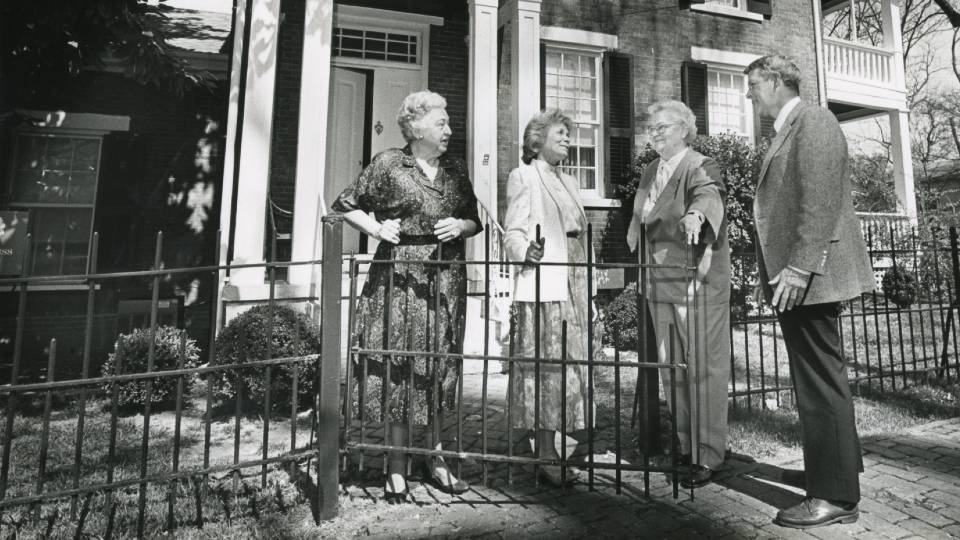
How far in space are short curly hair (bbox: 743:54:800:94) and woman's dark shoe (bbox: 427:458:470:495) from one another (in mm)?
2467

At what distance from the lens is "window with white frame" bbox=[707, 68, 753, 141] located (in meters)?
9.88

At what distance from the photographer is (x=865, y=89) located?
1152 centimetres

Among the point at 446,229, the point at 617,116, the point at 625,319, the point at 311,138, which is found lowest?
the point at 625,319

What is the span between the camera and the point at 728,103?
32.8 ft

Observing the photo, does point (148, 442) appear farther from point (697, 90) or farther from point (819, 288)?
point (697, 90)

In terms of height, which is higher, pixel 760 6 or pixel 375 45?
pixel 760 6

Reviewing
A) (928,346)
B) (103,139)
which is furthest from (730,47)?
(103,139)

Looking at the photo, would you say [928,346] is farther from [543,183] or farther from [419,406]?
[419,406]

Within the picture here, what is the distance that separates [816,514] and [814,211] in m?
1.29

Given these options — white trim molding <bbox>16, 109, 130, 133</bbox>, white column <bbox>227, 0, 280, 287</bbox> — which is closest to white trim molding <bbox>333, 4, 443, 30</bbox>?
white column <bbox>227, 0, 280, 287</bbox>

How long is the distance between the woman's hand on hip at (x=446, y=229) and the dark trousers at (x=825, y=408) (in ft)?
5.24

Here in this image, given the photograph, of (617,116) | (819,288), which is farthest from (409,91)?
Result: (819,288)

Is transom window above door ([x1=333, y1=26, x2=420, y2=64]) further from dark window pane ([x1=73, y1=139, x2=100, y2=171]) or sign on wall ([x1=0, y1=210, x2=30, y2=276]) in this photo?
sign on wall ([x1=0, y1=210, x2=30, y2=276])

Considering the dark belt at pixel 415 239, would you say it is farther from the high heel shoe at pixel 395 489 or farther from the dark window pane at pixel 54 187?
the dark window pane at pixel 54 187
